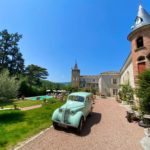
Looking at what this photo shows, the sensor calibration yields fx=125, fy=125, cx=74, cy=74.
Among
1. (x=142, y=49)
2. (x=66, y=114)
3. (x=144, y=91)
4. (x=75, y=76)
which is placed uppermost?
(x=75, y=76)

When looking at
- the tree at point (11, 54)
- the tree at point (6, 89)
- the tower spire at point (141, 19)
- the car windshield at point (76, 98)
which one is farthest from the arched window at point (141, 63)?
the tree at point (11, 54)

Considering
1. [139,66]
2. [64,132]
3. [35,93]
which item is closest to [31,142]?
[64,132]

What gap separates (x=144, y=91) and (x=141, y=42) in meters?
7.81

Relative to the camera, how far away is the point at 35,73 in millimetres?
50719

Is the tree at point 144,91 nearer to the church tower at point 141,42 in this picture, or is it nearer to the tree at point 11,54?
the church tower at point 141,42

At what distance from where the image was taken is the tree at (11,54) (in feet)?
116

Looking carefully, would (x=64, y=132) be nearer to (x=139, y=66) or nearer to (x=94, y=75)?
(x=139, y=66)

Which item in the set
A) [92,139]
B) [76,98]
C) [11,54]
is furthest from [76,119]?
[11,54]

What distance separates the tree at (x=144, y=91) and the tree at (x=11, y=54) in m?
35.2

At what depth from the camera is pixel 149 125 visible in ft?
25.0

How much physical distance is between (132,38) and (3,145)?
50.2 ft

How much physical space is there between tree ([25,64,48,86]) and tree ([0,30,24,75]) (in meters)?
6.74

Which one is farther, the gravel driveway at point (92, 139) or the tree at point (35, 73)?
the tree at point (35, 73)

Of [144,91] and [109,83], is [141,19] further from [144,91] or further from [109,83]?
[109,83]
